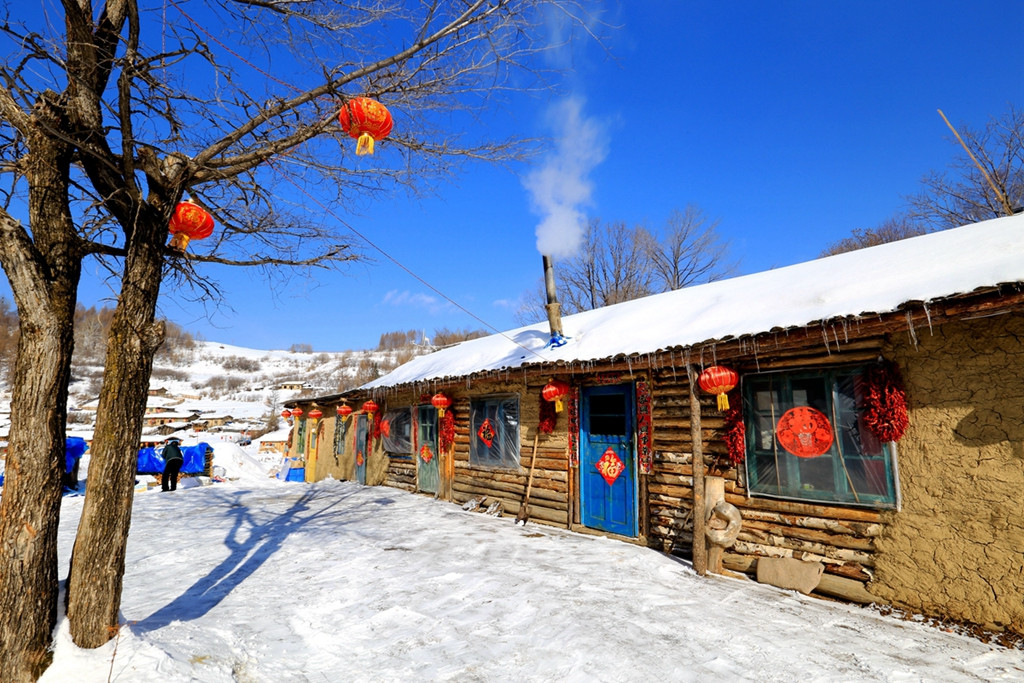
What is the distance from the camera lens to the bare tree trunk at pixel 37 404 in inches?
126

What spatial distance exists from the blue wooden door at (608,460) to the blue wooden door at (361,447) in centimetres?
898

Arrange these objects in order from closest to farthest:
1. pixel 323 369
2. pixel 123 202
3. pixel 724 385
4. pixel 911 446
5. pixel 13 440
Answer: pixel 13 440, pixel 123 202, pixel 911 446, pixel 724 385, pixel 323 369

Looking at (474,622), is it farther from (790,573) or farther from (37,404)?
(37,404)

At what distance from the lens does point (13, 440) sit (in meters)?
3.32

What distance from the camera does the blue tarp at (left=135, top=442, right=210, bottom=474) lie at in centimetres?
1642

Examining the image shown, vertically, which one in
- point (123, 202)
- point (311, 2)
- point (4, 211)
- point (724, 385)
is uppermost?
point (311, 2)

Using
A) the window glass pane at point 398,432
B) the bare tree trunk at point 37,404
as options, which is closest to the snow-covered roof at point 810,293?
the window glass pane at point 398,432

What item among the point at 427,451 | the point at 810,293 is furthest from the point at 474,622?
the point at 427,451

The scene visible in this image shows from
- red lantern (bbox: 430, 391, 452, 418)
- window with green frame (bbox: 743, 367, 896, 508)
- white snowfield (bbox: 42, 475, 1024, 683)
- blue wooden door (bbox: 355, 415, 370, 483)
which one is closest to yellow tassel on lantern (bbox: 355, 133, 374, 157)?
white snowfield (bbox: 42, 475, 1024, 683)

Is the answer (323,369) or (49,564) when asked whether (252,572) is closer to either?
(49,564)

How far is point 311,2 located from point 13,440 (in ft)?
13.4

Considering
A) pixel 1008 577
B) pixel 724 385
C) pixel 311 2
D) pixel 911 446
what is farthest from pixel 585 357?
pixel 311 2

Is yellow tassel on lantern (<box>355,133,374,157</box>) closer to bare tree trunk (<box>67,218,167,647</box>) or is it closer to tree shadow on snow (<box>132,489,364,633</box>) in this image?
bare tree trunk (<box>67,218,167,647</box>)

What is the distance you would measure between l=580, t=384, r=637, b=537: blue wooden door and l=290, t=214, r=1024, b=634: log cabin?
3 cm
